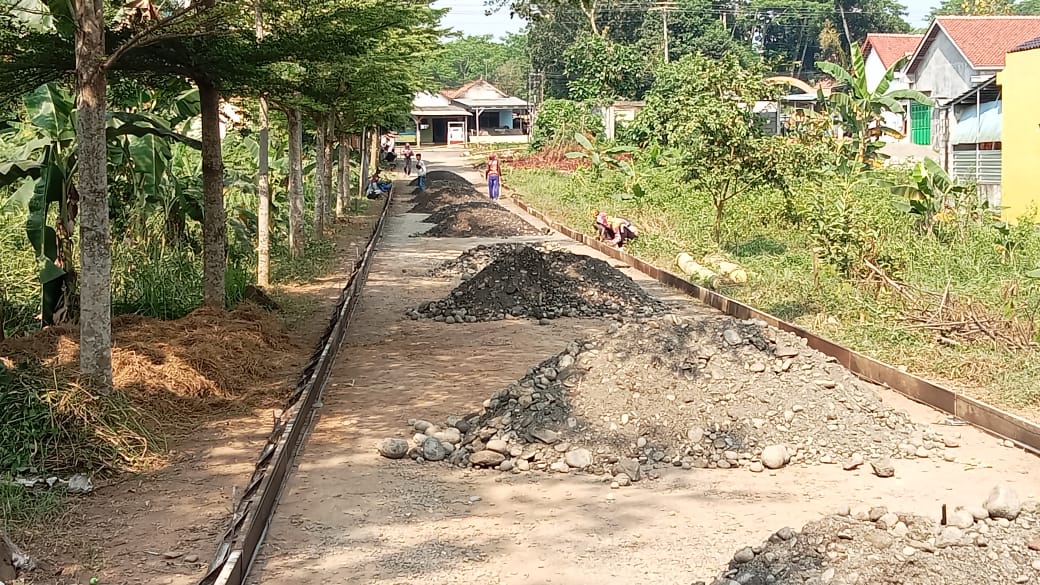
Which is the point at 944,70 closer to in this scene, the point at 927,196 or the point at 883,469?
the point at 927,196

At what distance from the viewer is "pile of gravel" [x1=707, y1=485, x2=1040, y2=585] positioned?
4754 mm

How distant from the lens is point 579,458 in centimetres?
759

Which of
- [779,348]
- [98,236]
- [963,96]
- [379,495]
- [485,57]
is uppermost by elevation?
[485,57]

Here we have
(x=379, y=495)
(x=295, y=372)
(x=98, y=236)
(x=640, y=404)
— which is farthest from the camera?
(x=295, y=372)

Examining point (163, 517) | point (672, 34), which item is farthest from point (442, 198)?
point (672, 34)

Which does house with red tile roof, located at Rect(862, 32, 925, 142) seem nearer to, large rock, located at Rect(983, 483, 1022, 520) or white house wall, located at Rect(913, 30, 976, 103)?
white house wall, located at Rect(913, 30, 976, 103)

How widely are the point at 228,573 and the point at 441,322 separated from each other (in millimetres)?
8605

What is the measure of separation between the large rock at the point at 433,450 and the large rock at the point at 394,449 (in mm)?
143

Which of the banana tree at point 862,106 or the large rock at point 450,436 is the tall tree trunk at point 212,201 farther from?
the banana tree at point 862,106

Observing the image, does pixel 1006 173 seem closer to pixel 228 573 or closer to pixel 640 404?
pixel 640 404

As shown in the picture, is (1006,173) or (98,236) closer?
(98,236)

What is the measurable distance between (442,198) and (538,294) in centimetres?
1969

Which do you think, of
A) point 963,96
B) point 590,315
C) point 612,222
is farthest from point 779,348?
point 963,96

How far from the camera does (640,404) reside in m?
8.32
